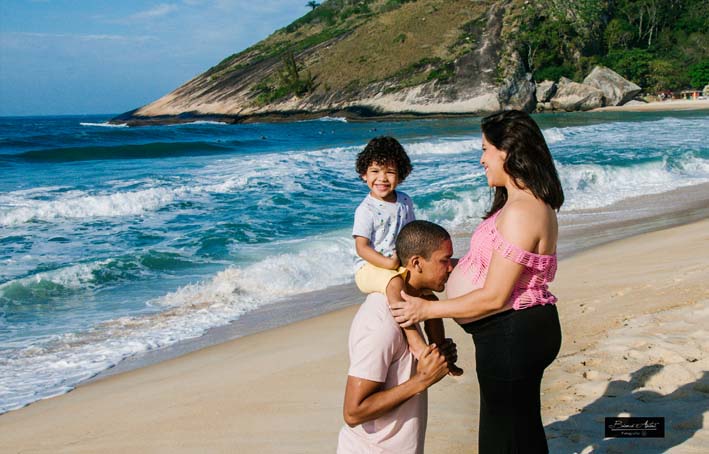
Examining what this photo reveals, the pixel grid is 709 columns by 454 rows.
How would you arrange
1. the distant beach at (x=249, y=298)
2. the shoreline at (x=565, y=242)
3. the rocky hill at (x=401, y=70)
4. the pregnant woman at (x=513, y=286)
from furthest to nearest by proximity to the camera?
1. the rocky hill at (x=401, y=70)
2. the shoreline at (x=565, y=242)
3. the distant beach at (x=249, y=298)
4. the pregnant woman at (x=513, y=286)

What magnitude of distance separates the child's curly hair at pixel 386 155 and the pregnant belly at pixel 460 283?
1281mm

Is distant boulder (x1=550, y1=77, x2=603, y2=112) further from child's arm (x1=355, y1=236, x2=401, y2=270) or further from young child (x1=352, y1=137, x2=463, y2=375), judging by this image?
child's arm (x1=355, y1=236, x2=401, y2=270)

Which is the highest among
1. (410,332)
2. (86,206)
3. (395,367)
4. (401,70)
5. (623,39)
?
(623,39)

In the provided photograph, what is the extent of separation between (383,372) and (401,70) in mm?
72359

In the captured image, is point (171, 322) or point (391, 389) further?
point (171, 322)

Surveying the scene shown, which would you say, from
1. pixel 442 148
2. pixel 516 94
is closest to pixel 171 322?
pixel 442 148

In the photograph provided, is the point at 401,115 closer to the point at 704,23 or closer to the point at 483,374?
the point at 704,23

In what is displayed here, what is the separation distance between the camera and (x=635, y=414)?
12.5 feet

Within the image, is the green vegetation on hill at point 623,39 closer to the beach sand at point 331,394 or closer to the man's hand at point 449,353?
the beach sand at point 331,394

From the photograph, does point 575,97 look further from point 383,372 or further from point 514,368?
point 383,372

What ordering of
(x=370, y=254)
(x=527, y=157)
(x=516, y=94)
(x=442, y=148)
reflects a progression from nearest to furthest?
1. (x=527, y=157)
2. (x=370, y=254)
3. (x=442, y=148)
4. (x=516, y=94)

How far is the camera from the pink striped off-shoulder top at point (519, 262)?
2.38m

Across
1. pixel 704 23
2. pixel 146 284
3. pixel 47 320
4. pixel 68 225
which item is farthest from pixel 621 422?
pixel 704 23

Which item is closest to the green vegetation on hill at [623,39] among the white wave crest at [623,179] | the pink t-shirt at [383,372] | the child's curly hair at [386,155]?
the white wave crest at [623,179]
